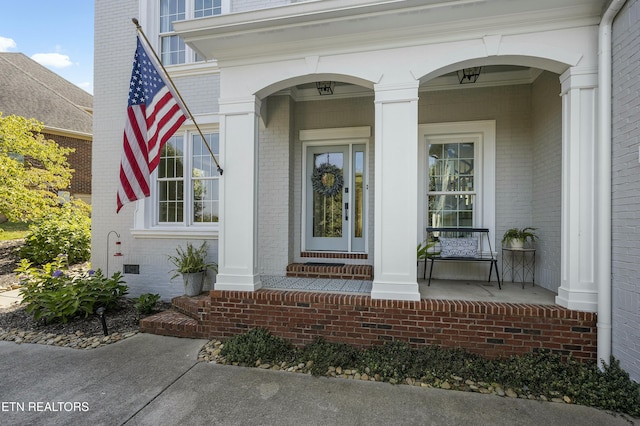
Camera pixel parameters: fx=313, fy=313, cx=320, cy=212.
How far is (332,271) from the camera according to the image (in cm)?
496

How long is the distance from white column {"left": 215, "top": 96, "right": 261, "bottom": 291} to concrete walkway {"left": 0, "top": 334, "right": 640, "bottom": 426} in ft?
3.47

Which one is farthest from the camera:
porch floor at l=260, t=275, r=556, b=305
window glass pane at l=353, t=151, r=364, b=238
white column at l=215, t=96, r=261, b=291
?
window glass pane at l=353, t=151, r=364, b=238

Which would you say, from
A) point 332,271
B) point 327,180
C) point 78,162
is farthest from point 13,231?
point 332,271

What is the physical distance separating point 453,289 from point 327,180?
106 inches

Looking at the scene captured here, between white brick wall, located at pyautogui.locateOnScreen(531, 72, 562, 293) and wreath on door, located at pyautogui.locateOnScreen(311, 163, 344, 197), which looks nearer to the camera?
white brick wall, located at pyautogui.locateOnScreen(531, 72, 562, 293)

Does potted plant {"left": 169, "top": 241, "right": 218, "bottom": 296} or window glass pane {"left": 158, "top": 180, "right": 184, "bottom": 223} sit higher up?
window glass pane {"left": 158, "top": 180, "right": 184, "bottom": 223}

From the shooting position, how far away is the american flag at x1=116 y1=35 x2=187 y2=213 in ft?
11.5

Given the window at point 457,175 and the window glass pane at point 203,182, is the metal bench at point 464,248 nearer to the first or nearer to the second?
the window at point 457,175

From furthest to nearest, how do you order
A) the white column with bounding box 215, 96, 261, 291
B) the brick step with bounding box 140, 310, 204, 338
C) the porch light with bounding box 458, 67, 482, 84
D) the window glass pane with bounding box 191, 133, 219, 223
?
the window glass pane with bounding box 191, 133, 219, 223, the porch light with bounding box 458, 67, 482, 84, the brick step with bounding box 140, 310, 204, 338, the white column with bounding box 215, 96, 261, 291

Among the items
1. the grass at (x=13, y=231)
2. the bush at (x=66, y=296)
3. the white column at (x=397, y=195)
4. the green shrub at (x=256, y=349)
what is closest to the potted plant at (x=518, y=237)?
the white column at (x=397, y=195)

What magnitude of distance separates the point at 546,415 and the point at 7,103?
58.1 feet

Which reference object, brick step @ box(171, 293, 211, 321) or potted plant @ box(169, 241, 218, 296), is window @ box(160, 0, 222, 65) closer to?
potted plant @ box(169, 241, 218, 296)

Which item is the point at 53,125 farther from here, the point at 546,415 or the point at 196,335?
the point at 546,415

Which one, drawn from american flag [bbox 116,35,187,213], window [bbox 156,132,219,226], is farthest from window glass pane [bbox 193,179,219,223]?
american flag [bbox 116,35,187,213]
